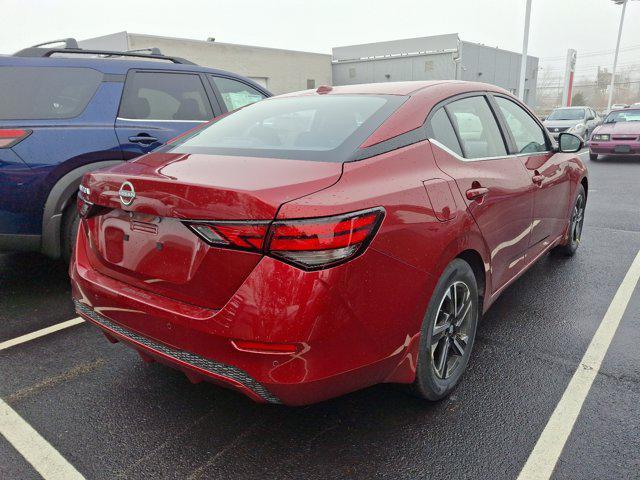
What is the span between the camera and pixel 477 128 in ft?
9.97

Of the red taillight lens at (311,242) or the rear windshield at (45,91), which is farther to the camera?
the rear windshield at (45,91)

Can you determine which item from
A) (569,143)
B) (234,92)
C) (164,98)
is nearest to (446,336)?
(569,143)

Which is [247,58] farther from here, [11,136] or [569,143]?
[569,143]

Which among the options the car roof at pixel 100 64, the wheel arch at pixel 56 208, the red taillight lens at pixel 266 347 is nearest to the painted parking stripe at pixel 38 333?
the wheel arch at pixel 56 208

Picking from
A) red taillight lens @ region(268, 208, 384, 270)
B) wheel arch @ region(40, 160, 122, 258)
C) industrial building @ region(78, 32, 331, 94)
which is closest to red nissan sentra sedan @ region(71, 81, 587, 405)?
red taillight lens @ region(268, 208, 384, 270)

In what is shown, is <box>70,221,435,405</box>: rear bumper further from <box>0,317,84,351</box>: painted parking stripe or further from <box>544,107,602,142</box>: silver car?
<box>544,107,602,142</box>: silver car

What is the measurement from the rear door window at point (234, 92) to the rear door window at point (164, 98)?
0.23 m

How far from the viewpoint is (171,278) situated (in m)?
2.02

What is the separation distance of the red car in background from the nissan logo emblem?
46.3 feet

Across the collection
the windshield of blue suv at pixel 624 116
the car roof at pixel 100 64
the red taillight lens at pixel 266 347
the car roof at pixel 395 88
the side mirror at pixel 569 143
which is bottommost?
the windshield of blue suv at pixel 624 116

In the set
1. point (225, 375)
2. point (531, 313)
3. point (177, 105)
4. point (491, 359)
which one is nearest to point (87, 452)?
point (225, 375)

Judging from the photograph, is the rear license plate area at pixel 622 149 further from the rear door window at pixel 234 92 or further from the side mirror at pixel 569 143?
the rear door window at pixel 234 92

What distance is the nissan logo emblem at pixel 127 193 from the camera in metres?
2.08

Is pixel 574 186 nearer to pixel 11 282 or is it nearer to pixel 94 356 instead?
pixel 94 356
